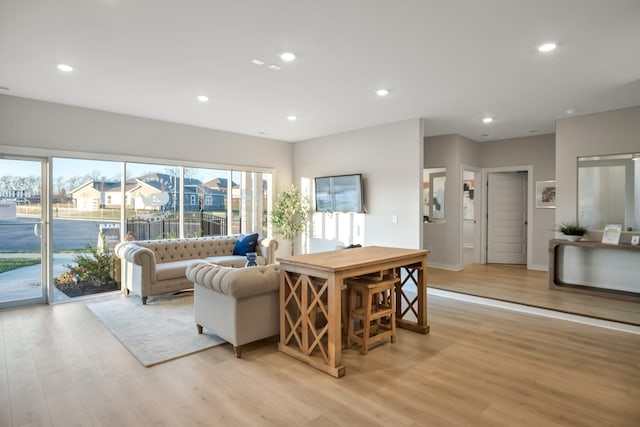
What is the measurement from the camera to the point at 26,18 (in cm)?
274

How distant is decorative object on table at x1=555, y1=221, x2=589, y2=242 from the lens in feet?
17.3

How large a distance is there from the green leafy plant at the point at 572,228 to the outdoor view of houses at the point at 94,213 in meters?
5.78

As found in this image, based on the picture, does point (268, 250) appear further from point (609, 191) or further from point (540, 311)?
point (609, 191)

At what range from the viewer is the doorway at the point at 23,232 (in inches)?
185

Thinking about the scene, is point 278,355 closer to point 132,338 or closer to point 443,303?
point 132,338

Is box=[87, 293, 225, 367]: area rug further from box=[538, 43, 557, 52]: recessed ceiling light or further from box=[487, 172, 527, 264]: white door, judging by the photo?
box=[487, 172, 527, 264]: white door

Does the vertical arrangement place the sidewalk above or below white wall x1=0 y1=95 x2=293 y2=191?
below

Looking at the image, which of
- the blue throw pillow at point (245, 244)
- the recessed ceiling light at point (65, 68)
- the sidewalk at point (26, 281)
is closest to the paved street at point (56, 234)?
the sidewalk at point (26, 281)

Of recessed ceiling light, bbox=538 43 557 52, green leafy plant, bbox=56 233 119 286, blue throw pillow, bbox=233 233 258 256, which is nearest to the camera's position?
recessed ceiling light, bbox=538 43 557 52

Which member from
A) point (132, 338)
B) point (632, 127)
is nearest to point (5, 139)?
point (132, 338)

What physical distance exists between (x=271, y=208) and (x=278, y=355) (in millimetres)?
4724

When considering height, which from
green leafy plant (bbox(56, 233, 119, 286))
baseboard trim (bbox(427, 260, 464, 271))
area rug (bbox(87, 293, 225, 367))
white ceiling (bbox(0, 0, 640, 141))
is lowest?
area rug (bbox(87, 293, 225, 367))

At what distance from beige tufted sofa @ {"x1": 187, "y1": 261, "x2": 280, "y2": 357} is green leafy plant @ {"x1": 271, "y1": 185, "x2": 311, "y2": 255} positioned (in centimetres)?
387

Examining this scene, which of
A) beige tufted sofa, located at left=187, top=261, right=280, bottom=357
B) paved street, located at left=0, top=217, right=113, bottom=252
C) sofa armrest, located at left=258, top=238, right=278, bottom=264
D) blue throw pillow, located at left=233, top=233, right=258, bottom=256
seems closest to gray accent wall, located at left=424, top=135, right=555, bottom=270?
sofa armrest, located at left=258, top=238, right=278, bottom=264
